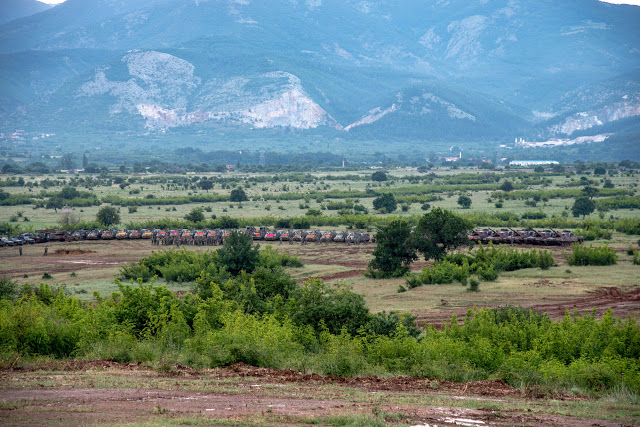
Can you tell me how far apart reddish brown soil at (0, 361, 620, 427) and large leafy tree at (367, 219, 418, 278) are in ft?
68.6

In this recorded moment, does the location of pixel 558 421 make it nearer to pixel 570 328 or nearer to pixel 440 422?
pixel 440 422

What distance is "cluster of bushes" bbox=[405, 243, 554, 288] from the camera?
33.0 meters

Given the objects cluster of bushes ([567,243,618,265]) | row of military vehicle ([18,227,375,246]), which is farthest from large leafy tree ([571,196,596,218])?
cluster of bushes ([567,243,618,265])

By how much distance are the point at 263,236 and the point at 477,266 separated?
70.6 ft

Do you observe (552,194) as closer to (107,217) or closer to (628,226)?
(628,226)

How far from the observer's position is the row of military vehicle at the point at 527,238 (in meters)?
46.6

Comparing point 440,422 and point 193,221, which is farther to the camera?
point 193,221

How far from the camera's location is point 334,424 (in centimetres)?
1154

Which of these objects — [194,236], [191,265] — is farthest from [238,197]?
[191,265]

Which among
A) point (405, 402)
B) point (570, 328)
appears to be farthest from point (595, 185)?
point (405, 402)

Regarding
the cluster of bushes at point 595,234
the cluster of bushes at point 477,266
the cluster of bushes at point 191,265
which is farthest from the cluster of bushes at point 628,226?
the cluster of bushes at point 191,265

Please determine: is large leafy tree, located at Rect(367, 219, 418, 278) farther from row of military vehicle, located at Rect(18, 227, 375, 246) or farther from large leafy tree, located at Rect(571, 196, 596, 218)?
large leafy tree, located at Rect(571, 196, 596, 218)

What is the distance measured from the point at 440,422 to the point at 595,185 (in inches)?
3564

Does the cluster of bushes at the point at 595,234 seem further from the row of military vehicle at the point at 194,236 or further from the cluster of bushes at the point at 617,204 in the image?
the cluster of bushes at the point at 617,204
